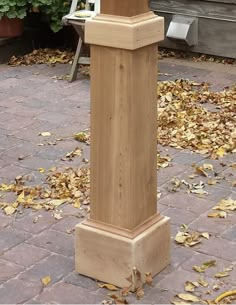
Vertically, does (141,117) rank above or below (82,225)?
above

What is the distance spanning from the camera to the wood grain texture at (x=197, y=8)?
25.3ft

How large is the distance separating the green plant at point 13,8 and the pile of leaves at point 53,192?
3168 millimetres

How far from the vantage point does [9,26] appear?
26.1 feet

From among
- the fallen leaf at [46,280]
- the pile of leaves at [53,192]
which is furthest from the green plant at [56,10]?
the fallen leaf at [46,280]

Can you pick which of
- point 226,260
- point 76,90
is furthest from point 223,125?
point 226,260

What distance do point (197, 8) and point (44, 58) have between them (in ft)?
5.67

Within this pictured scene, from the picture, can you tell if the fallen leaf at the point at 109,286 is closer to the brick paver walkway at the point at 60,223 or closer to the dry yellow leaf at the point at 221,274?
the brick paver walkway at the point at 60,223

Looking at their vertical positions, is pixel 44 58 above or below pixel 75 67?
below

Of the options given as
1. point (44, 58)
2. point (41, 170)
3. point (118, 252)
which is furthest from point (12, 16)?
point (118, 252)

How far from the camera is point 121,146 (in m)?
3.43

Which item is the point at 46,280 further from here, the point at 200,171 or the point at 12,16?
the point at 12,16

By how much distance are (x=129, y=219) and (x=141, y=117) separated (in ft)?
1.61

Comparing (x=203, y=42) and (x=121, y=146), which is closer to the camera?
(x=121, y=146)

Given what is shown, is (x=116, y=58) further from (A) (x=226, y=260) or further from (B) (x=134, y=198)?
(A) (x=226, y=260)
